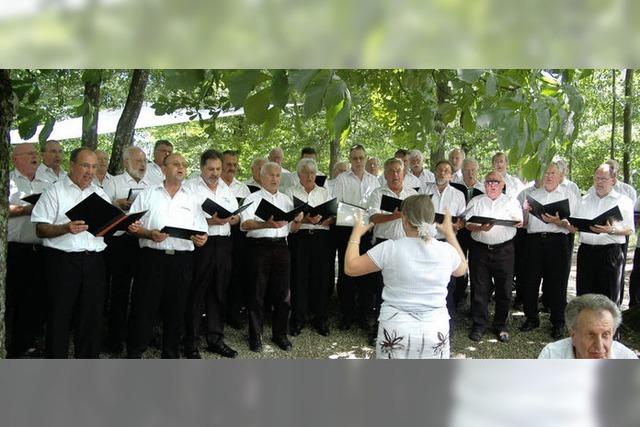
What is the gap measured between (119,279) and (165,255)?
0.88m

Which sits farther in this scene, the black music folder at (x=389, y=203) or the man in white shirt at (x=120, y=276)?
the black music folder at (x=389, y=203)

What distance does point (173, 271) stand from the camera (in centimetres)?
521

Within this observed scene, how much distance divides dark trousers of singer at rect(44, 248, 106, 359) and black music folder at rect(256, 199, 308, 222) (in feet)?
4.48

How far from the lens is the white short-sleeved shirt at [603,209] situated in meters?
6.33

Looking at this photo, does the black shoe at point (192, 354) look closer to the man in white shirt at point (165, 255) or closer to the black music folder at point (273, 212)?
the man in white shirt at point (165, 255)

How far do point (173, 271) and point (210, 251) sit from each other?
609 mm

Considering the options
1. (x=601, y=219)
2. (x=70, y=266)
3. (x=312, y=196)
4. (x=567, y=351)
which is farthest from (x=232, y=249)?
(x=567, y=351)

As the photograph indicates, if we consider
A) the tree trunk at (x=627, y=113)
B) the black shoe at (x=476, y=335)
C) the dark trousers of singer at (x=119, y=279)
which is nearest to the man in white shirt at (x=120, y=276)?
→ the dark trousers of singer at (x=119, y=279)

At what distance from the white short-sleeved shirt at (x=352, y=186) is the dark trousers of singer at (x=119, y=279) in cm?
256

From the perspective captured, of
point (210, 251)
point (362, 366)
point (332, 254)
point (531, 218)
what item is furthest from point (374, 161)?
point (362, 366)

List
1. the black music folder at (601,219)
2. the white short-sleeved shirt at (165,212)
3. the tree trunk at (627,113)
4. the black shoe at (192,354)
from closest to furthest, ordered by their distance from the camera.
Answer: the white short-sleeved shirt at (165,212) → the black shoe at (192,354) → the black music folder at (601,219) → the tree trunk at (627,113)

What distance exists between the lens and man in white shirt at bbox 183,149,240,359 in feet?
18.7

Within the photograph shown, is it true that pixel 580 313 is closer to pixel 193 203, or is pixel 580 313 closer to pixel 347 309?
pixel 193 203

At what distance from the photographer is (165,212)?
5184mm
